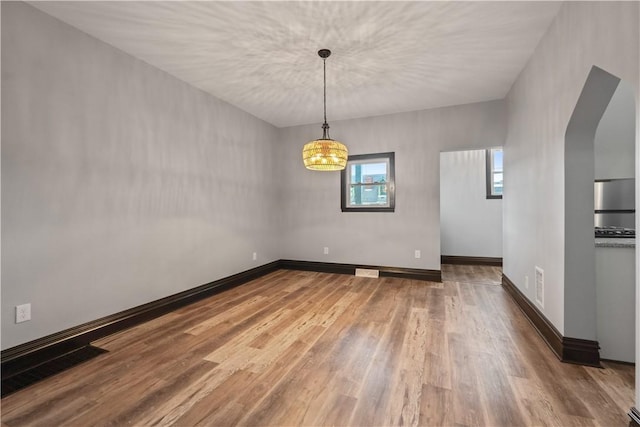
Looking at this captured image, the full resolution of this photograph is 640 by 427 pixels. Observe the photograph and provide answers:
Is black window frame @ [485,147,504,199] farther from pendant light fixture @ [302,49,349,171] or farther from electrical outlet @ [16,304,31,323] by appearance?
electrical outlet @ [16,304,31,323]

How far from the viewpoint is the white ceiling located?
6.89 ft

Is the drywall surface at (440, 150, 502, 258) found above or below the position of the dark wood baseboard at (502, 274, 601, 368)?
above

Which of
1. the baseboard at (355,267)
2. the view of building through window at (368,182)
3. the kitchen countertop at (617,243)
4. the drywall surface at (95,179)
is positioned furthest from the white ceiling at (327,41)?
the baseboard at (355,267)

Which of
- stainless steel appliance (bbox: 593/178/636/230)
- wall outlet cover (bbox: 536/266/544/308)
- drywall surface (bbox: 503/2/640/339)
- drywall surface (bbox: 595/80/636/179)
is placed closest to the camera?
drywall surface (bbox: 503/2/640/339)

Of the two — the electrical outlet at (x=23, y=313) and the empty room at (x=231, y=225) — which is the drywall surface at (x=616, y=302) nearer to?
the empty room at (x=231, y=225)

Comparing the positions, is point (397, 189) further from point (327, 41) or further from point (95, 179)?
point (95, 179)

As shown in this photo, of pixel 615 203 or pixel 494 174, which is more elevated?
pixel 494 174

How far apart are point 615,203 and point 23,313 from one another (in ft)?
17.8

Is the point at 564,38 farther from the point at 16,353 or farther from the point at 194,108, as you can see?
the point at 16,353

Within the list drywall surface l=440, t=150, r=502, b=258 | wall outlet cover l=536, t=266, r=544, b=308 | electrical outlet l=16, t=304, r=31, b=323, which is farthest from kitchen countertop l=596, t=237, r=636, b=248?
electrical outlet l=16, t=304, r=31, b=323

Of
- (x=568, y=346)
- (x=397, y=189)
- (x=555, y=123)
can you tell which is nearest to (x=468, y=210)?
(x=397, y=189)

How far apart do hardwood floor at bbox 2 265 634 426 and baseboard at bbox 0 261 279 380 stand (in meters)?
0.11

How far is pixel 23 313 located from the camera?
196cm

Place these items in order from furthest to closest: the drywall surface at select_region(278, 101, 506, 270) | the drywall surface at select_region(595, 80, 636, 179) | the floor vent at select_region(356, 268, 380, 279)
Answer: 1. the floor vent at select_region(356, 268, 380, 279)
2. the drywall surface at select_region(278, 101, 506, 270)
3. the drywall surface at select_region(595, 80, 636, 179)
